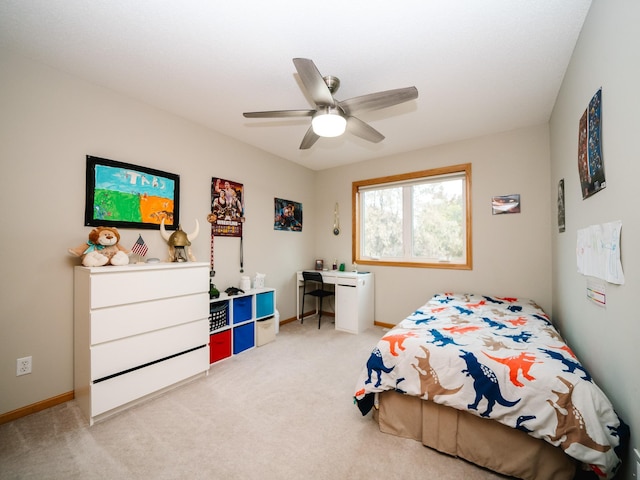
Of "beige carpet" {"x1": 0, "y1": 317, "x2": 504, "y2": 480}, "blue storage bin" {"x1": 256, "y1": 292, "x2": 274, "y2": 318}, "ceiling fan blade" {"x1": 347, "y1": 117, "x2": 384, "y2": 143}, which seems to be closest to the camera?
"beige carpet" {"x1": 0, "y1": 317, "x2": 504, "y2": 480}

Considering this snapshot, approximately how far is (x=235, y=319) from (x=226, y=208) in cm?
133

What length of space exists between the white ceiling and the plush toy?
1272mm

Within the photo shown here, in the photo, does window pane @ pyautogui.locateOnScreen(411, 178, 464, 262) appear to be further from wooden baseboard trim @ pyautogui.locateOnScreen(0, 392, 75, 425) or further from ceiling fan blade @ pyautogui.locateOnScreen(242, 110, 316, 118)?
wooden baseboard trim @ pyautogui.locateOnScreen(0, 392, 75, 425)

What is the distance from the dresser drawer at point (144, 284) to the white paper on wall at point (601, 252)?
2.77 m

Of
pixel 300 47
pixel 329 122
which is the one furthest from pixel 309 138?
pixel 300 47

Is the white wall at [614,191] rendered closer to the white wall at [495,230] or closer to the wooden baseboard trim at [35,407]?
the white wall at [495,230]

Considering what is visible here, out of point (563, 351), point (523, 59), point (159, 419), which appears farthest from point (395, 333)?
point (523, 59)

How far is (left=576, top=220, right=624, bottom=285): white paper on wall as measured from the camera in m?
1.23

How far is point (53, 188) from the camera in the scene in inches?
81.2

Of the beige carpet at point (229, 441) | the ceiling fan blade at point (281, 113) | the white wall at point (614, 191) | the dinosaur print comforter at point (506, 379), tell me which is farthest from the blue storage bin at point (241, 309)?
the white wall at point (614, 191)

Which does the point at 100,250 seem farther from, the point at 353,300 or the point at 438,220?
the point at 438,220

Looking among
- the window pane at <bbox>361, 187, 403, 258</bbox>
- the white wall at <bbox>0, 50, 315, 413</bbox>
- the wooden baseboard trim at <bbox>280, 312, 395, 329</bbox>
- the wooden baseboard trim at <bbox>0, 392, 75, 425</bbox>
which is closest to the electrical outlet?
the white wall at <bbox>0, 50, 315, 413</bbox>

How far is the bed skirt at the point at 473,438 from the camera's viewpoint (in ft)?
4.46

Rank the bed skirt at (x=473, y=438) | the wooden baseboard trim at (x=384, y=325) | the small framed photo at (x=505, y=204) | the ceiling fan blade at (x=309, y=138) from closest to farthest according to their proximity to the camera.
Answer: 1. the bed skirt at (x=473, y=438)
2. the ceiling fan blade at (x=309, y=138)
3. the small framed photo at (x=505, y=204)
4. the wooden baseboard trim at (x=384, y=325)
